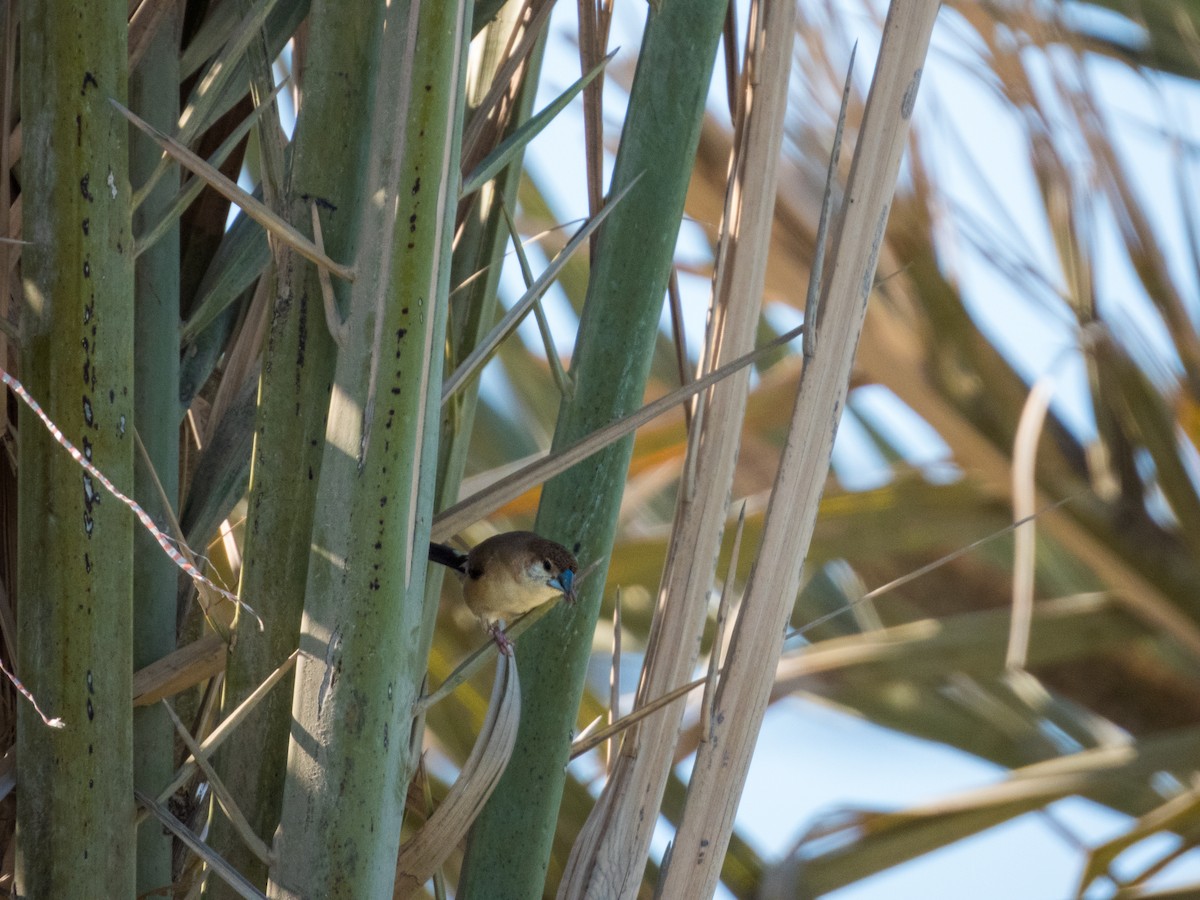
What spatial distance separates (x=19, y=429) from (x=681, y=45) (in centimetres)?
43

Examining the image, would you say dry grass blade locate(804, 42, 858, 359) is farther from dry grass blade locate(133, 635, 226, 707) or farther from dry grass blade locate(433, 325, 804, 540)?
dry grass blade locate(133, 635, 226, 707)

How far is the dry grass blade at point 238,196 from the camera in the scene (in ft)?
2.04

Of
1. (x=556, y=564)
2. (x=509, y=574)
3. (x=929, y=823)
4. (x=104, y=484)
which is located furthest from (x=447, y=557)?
(x=929, y=823)

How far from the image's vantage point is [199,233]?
0.90 metres

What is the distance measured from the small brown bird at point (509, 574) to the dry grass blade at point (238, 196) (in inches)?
8.0

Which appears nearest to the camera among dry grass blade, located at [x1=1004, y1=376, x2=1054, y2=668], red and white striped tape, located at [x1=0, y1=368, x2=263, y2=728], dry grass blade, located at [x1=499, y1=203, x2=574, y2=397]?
red and white striped tape, located at [x1=0, y1=368, x2=263, y2=728]

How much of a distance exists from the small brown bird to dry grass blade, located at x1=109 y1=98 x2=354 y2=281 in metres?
0.20

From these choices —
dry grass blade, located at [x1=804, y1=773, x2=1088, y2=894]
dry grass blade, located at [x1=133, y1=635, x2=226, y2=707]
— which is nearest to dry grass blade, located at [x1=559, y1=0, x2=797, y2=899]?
dry grass blade, located at [x1=133, y1=635, x2=226, y2=707]

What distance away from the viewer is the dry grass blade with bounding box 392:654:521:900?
0.72 metres

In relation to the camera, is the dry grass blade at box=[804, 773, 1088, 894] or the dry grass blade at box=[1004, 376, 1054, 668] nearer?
the dry grass blade at box=[1004, 376, 1054, 668]

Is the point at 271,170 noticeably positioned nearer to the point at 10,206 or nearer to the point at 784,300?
the point at 10,206

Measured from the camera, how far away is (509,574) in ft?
3.75

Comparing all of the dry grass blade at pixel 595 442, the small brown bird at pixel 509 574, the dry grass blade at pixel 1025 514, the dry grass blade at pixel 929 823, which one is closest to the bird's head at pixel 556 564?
the small brown bird at pixel 509 574

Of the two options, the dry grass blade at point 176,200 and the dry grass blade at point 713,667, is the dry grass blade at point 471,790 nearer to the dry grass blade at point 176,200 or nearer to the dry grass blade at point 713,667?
the dry grass blade at point 713,667
